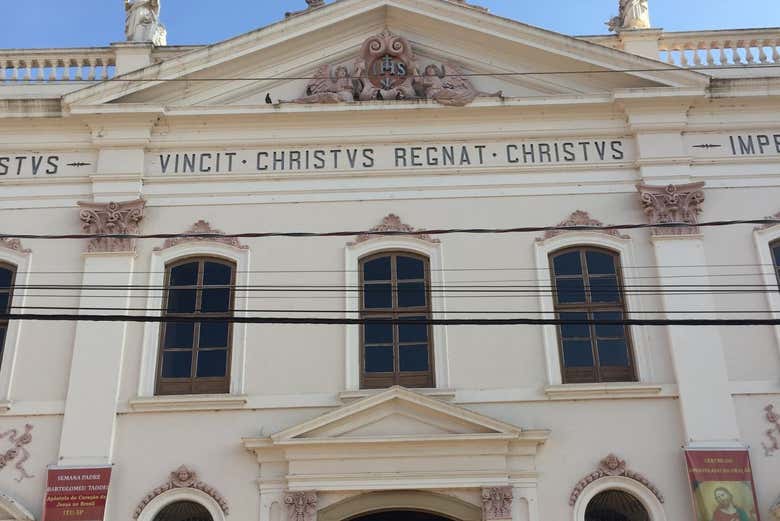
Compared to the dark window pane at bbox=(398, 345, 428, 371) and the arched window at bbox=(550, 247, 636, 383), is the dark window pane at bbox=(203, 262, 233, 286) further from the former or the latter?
the arched window at bbox=(550, 247, 636, 383)

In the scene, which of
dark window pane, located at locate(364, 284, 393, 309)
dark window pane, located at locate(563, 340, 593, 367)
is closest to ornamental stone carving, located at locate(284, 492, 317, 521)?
dark window pane, located at locate(364, 284, 393, 309)

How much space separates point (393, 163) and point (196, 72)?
3376 mm

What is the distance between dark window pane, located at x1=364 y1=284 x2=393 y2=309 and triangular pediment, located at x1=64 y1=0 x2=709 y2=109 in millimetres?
3445

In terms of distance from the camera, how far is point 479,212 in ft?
47.0

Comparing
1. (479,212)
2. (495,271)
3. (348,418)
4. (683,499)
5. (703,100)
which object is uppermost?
(703,100)

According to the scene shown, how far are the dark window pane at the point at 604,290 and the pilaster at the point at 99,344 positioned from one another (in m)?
6.42

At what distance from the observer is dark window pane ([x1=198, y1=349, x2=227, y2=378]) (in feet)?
44.0

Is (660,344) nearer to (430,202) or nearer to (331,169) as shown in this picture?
(430,202)

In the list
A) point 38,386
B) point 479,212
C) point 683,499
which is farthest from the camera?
point 479,212

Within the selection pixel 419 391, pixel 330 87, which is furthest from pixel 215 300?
pixel 330 87

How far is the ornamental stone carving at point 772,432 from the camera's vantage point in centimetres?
1255

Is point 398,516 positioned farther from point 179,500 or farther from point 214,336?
point 214,336

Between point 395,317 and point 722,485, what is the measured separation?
15.5 feet

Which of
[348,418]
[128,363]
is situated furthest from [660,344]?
[128,363]
